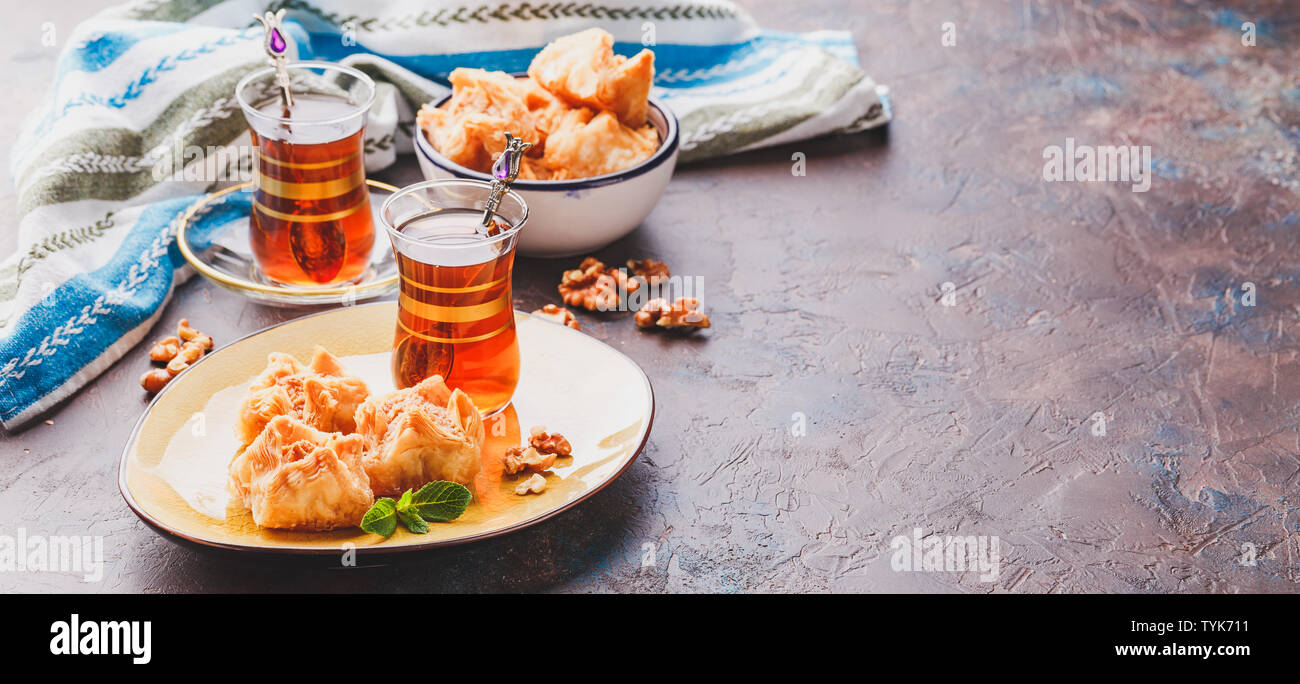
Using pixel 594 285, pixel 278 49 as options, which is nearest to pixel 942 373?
pixel 594 285

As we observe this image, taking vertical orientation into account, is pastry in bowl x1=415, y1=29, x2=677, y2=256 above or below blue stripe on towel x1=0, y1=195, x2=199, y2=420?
above

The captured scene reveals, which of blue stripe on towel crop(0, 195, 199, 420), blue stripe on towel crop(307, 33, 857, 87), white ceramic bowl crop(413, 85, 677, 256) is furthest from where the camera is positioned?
blue stripe on towel crop(307, 33, 857, 87)

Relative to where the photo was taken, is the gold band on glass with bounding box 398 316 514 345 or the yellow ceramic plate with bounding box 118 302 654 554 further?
the gold band on glass with bounding box 398 316 514 345

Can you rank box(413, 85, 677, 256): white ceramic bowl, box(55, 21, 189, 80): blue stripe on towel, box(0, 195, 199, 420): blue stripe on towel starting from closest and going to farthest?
box(0, 195, 199, 420): blue stripe on towel, box(413, 85, 677, 256): white ceramic bowl, box(55, 21, 189, 80): blue stripe on towel

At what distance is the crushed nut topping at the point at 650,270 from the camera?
1.62 metres

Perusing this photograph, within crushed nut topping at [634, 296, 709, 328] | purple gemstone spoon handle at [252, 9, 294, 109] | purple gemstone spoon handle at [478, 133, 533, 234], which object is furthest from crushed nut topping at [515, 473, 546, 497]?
purple gemstone spoon handle at [252, 9, 294, 109]

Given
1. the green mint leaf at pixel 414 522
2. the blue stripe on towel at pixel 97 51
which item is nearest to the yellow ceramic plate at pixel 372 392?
the green mint leaf at pixel 414 522

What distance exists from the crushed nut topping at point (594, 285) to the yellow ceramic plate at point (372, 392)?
0.51 ft

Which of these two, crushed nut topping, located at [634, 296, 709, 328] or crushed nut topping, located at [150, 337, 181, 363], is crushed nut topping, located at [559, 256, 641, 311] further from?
crushed nut topping, located at [150, 337, 181, 363]

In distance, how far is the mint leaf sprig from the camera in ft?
3.53

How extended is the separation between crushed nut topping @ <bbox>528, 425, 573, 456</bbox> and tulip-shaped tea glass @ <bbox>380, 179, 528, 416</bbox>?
0.32 feet

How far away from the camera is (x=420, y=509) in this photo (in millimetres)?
1098

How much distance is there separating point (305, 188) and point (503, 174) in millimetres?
353

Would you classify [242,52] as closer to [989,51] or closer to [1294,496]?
[989,51]
